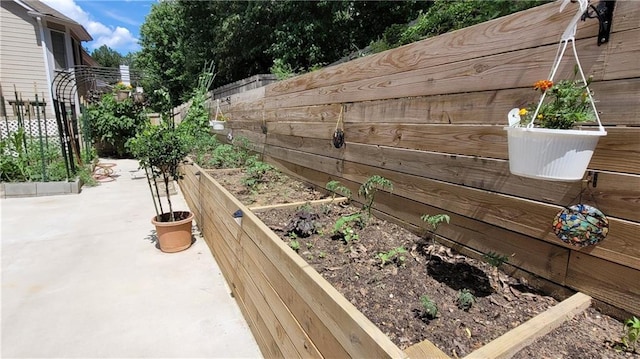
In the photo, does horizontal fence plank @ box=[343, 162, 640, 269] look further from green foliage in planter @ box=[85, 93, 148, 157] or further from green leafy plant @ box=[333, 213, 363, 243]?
green foliage in planter @ box=[85, 93, 148, 157]

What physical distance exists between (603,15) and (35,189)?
7.80 metres

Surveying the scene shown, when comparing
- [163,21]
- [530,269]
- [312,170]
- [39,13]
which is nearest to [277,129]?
[312,170]

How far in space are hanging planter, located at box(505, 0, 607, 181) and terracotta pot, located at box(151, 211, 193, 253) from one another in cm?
333

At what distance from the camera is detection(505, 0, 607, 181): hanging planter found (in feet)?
3.17

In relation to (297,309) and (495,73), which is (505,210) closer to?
(495,73)

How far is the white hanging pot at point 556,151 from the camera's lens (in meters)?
0.96

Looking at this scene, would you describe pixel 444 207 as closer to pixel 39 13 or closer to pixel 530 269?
pixel 530 269

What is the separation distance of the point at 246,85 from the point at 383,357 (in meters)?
5.90

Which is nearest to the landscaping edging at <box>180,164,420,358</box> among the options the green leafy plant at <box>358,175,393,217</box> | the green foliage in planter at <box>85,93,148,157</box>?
the green leafy plant at <box>358,175,393,217</box>

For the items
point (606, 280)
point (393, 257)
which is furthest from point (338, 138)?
point (606, 280)

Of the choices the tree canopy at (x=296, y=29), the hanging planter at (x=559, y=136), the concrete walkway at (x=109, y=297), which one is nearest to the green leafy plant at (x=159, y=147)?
the concrete walkway at (x=109, y=297)

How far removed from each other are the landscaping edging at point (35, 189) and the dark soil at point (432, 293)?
230 inches

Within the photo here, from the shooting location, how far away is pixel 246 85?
20.3 feet

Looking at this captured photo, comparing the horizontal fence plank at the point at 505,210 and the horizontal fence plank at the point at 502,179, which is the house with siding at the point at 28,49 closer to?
the horizontal fence plank at the point at 502,179
